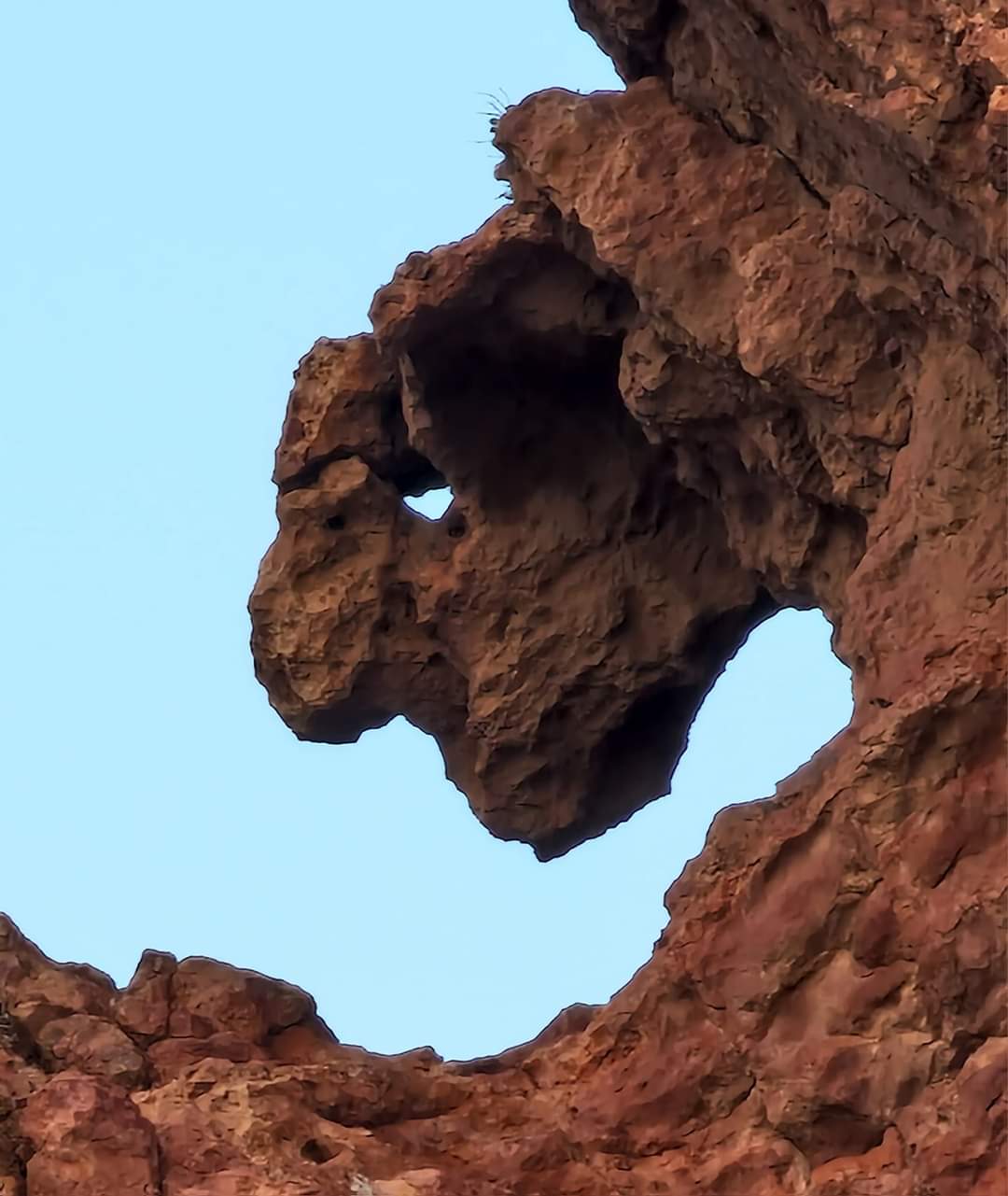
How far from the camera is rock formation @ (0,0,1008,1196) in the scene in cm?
855

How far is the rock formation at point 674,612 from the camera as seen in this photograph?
8.55 metres

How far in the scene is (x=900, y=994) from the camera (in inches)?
337

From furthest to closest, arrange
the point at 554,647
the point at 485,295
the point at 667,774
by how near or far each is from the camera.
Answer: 1. the point at 667,774
2. the point at 554,647
3. the point at 485,295

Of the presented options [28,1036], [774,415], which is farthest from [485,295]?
[28,1036]

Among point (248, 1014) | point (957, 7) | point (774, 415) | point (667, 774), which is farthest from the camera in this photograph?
point (667, 774)

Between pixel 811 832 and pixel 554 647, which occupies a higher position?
pixel 554 647

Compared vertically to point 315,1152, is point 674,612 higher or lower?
higher

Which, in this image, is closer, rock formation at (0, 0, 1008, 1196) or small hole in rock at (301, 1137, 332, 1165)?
rock formation at (0, 0, 1008, 1196)

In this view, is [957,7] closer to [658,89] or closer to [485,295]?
[658,89]

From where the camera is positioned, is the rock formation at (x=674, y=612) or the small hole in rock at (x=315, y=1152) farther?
the small hole in rock at (x=315, y=1152)

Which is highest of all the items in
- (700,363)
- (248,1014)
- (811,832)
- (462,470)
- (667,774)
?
(462,470)

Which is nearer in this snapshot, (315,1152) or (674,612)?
(315,1152)

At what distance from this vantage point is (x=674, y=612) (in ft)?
46.1

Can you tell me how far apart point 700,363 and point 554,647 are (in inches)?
126
